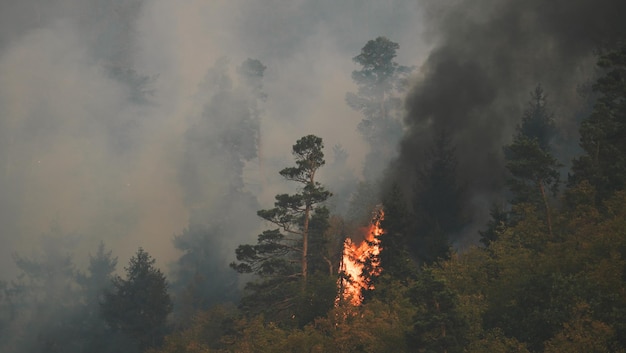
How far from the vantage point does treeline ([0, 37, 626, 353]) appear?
36.9m

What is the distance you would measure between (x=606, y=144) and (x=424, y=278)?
922 inches

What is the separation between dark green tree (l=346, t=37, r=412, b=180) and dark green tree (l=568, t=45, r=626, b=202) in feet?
201

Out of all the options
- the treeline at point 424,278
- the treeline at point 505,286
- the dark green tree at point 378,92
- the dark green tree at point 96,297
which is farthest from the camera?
the dark green tree at point 378,92

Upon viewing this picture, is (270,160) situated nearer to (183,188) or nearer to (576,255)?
(183,188)

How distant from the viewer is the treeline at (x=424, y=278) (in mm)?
36875

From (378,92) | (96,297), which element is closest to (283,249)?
(96,297)

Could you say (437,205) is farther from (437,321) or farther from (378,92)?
(378,92)

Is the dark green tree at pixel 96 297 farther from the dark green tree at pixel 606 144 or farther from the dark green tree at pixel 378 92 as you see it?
the dark green tree at pixel 606 144

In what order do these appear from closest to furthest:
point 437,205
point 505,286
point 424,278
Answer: point 424,278
point 505,286
point 437,205

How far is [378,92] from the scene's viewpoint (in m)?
122

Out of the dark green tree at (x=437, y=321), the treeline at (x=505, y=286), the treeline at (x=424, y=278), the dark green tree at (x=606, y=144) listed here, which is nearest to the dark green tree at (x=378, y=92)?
the treeline at (x=424, y=278)

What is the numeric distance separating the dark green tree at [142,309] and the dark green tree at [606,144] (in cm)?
5092

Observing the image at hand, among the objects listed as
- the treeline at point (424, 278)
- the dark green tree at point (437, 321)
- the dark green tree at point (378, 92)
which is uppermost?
the dark green tree at point (378, 92)

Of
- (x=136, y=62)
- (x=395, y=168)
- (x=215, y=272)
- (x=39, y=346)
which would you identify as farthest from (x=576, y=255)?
(x=136, y=62)
